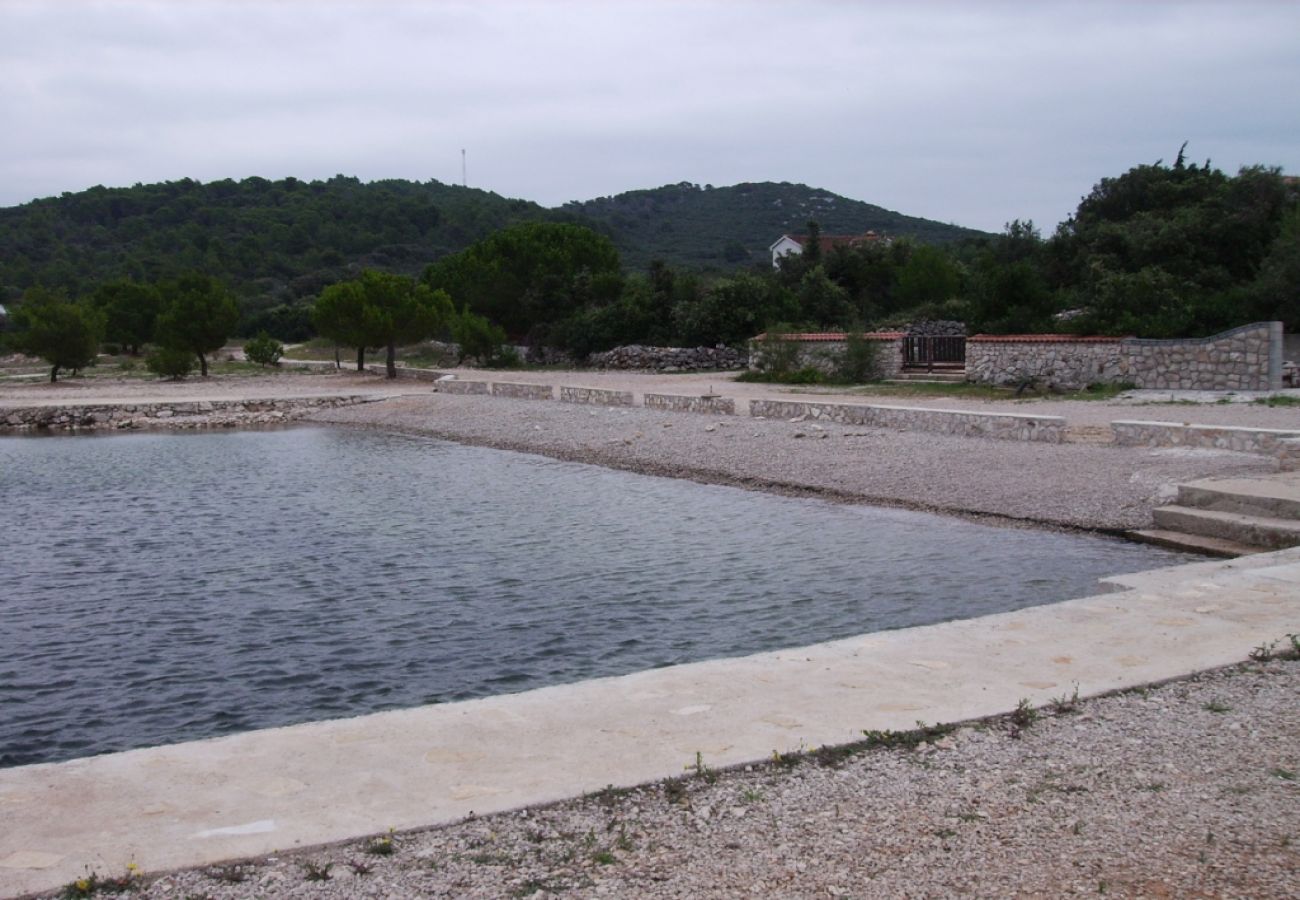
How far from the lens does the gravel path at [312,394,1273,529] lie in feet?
47.3

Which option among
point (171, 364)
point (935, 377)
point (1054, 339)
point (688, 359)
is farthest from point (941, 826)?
point (171, 364)

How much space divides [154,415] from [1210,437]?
97.5ft

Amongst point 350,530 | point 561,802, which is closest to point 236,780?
point 561,802

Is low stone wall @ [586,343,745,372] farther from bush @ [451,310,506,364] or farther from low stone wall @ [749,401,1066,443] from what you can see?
low stone wall @ [749,401,1066,443]

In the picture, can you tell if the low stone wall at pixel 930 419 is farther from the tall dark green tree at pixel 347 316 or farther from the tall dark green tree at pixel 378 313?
the tall dark green tree at pixel 347 316

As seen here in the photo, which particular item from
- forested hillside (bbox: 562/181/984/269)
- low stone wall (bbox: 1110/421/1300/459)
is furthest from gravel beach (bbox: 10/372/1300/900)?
forested hillside (bbox: 562/181/984/269)

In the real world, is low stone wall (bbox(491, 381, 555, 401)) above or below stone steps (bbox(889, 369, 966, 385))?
below

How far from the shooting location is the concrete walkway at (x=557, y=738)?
4.49 m

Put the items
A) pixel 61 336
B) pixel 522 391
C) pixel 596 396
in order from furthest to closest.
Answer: pixel 61 336
pixel 522 391
pixel 596 396

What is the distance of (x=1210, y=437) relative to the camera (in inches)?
623

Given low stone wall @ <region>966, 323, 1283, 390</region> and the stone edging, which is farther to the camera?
low stone wall @ <region>966, 323, 1283, 390</region>

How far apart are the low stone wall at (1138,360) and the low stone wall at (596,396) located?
8550mm

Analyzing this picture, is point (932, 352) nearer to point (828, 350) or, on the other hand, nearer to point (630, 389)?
point (828, 350)

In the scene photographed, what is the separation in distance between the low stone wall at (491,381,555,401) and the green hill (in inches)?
1968
